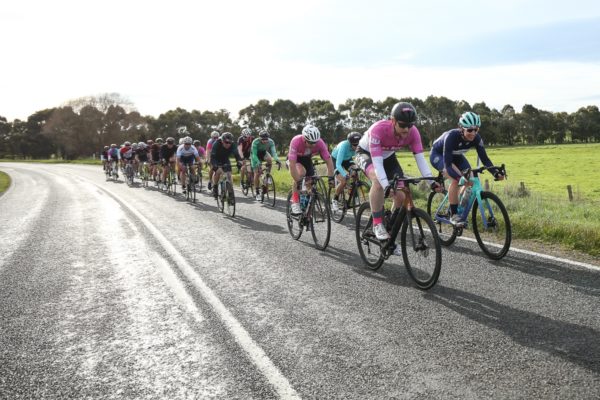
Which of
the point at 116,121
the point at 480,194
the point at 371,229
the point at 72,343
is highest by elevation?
the point at 116,121

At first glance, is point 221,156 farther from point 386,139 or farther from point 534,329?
point 534,329

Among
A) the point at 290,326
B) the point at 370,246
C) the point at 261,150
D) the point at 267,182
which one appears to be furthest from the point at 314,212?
the point at 261,150

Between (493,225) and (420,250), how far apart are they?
1.79 metres

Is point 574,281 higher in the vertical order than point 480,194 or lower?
lower

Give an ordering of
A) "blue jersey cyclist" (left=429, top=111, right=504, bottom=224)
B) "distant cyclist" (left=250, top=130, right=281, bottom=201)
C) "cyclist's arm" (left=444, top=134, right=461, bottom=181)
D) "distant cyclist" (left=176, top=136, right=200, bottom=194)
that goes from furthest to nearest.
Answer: "distant cyclist" (left=176, top=136, right=200, bottom=194) → "distant cyclist" (left=250, top=130, right=281, bottom=201) → "cyclist's arm" (left=444, top=134, right=461, bottom=181) → "blue jersey cyclist" (left=429, top=111, right=504, bottom=224)

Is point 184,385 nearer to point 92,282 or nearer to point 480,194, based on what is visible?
point 92,282

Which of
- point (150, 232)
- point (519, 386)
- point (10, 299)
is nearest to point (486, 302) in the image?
point (519, 386)

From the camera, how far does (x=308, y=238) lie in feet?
28.1

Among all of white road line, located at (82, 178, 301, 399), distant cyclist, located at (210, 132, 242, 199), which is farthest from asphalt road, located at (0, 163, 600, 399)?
distant cyclist, located at (210, 132, 242, 199)

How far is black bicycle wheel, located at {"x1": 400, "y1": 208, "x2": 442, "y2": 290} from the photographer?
5.02 m

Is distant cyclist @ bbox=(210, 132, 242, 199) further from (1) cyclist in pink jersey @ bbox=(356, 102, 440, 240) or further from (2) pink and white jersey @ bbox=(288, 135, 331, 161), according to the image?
(1) cyclist in pink jersey @ bbox=(356, 102, 440, 240)

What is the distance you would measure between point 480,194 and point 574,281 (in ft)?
6.08

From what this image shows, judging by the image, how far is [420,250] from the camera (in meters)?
5.37

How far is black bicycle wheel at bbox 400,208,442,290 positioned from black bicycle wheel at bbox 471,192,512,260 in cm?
142
